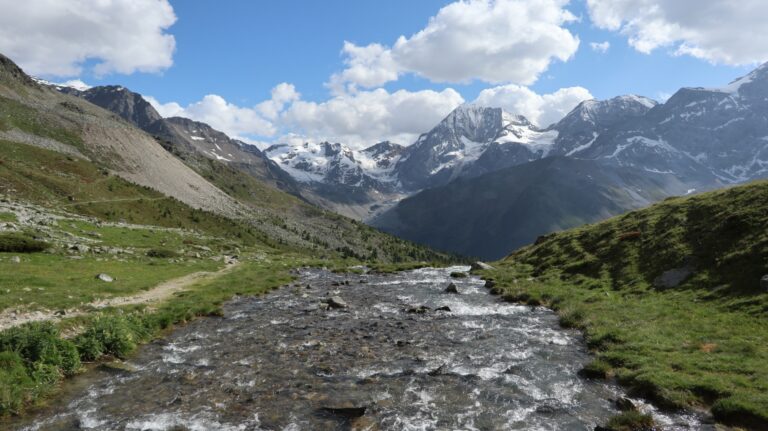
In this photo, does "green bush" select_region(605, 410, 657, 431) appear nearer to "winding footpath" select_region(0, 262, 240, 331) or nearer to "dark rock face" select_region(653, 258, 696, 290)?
"dark rock face" select_region(653, 258, 696, 290)

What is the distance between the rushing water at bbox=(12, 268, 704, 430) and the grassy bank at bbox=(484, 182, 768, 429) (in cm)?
169

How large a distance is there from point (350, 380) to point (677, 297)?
85.9ft

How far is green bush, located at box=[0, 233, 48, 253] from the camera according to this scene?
44375 millimetres

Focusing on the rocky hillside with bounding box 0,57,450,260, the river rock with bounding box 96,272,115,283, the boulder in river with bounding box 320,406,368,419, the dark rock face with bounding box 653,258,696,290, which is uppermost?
the rocky hillside with bounding box 0,57,450,260

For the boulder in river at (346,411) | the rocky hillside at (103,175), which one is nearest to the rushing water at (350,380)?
the boulder in river at (346,411)

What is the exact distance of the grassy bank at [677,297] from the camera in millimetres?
18844

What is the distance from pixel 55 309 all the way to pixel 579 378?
30650 mm

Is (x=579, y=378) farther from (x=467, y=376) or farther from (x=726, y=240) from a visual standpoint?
(x=726, y=240)

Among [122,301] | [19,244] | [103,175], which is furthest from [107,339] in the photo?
[103,175]

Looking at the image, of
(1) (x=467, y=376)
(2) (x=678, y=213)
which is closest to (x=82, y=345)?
(1) (x=467, y=376)

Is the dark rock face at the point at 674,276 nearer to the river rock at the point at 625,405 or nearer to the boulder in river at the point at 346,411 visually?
the river rock at the point at 625,405

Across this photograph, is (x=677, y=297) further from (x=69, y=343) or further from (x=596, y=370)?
(x=69, y=343)

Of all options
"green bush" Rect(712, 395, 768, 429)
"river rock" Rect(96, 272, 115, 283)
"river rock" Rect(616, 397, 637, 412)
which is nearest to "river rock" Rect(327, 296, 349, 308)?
"river rock" Rect(96, 272, 115, 283)

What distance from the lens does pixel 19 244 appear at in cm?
4519
